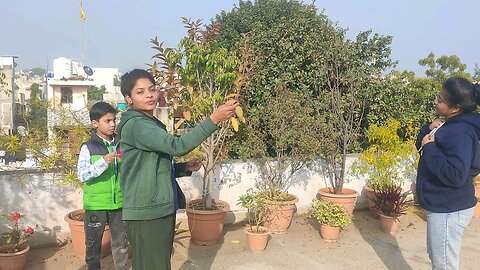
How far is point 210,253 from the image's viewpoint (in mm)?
4332

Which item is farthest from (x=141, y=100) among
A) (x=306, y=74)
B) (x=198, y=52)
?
(x=306, y=74)

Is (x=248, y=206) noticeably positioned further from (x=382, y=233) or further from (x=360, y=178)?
(x=360, y=178)

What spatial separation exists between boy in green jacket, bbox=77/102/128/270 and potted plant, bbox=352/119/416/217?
3.64m

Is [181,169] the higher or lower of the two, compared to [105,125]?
lower

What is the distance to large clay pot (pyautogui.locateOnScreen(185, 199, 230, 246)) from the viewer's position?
443 cm

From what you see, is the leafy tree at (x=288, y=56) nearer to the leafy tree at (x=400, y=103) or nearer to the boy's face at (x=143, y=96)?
the leafy tree at (x=400, y=103)

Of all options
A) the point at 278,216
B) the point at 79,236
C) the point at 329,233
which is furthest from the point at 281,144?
the point at 79,236

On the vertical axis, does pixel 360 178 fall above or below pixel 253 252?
above

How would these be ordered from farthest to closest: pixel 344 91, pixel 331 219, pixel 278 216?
1. pixel 344 91
2. pixel 278 216
3. pixel 331 219

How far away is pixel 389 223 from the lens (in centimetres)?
507

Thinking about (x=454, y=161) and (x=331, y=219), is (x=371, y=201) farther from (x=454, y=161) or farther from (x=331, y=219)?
(x=454, y=161)

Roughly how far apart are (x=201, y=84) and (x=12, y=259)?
2646mm

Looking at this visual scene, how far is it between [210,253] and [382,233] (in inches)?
Answer: 93.3

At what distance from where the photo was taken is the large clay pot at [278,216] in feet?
15.9
